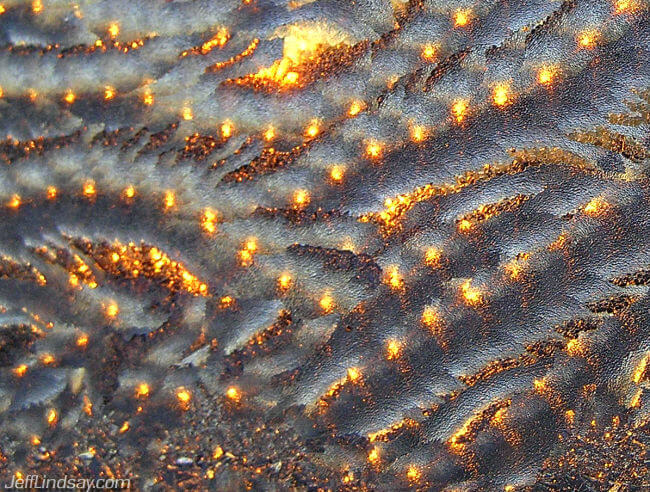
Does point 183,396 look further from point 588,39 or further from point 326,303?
point 588,39

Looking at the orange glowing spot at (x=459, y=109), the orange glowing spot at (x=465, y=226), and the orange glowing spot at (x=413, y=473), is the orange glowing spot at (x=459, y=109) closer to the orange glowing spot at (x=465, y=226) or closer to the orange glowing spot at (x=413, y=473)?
the orange glowing spot at (x=465, y=226)

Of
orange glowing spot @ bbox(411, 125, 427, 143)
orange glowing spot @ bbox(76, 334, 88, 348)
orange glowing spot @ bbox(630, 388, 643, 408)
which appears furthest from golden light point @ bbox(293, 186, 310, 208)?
orange glowing spot @ bbox(630, 388, 643, 408)

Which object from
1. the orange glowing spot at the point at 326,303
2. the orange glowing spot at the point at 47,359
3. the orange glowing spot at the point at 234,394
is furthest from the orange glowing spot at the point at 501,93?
the orange glowing spot at the point at 47,359

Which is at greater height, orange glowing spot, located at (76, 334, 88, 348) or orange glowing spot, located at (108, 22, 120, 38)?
orange glowing spot, located at (108, 22, 120, 38)

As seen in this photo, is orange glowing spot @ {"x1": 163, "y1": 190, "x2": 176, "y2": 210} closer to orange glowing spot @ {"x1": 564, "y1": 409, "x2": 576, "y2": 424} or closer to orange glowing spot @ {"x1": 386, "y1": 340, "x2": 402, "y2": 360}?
orange glowing spot @ {"x1": 386, "y1": 340, "x2": 402, "y2": 360}

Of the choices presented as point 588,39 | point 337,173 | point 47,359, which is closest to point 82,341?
point 47,359

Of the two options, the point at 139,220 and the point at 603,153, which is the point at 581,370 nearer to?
the point at 603,153
